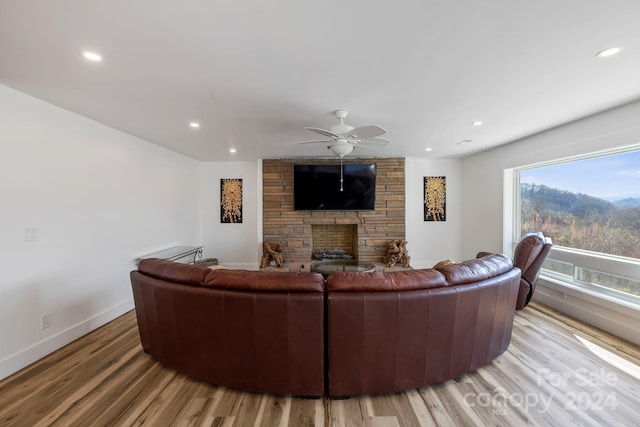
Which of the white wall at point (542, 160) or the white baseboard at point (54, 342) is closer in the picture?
the white baseboard at point (54, 342)

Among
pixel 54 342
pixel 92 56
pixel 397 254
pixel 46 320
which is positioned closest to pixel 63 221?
pixel 46 320

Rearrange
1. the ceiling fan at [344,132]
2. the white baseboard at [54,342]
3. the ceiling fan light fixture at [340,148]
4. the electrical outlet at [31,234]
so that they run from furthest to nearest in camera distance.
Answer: the ceiling fan light fixture at [340,148]
the ceiling fan at [344,132]
the electrical outlet at [31,234]
the white baseboard at [54,342]

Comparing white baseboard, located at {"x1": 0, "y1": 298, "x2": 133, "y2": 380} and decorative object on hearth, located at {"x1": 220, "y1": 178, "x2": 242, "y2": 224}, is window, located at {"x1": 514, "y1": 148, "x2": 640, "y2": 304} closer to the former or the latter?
decorative object on hearth, located at {"x1": 220, "y1": 178, "x2": 242, "y2": 224}

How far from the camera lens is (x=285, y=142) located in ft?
12.1

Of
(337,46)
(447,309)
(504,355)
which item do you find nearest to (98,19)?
(337,46)

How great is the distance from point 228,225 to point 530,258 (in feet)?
16.8

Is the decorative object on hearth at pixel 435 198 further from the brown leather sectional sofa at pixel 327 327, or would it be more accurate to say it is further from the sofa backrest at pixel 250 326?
the sofa backrest at pixel 250 326

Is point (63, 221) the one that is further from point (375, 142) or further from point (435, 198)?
point (435, 198)

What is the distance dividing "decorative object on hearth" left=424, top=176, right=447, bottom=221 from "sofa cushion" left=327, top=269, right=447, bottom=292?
3838mm

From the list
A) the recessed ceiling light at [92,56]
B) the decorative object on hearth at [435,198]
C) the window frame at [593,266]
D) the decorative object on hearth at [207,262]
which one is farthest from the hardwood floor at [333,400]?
the decorative object on hearth at [435,198]

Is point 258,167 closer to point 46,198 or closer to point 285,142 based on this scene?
point 285,142

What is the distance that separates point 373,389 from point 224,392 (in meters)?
1.07

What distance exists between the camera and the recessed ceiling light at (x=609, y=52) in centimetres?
154

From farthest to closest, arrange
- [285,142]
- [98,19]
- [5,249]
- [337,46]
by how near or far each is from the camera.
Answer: [285,142] < [5,249] < [337,46] < [98,19]
